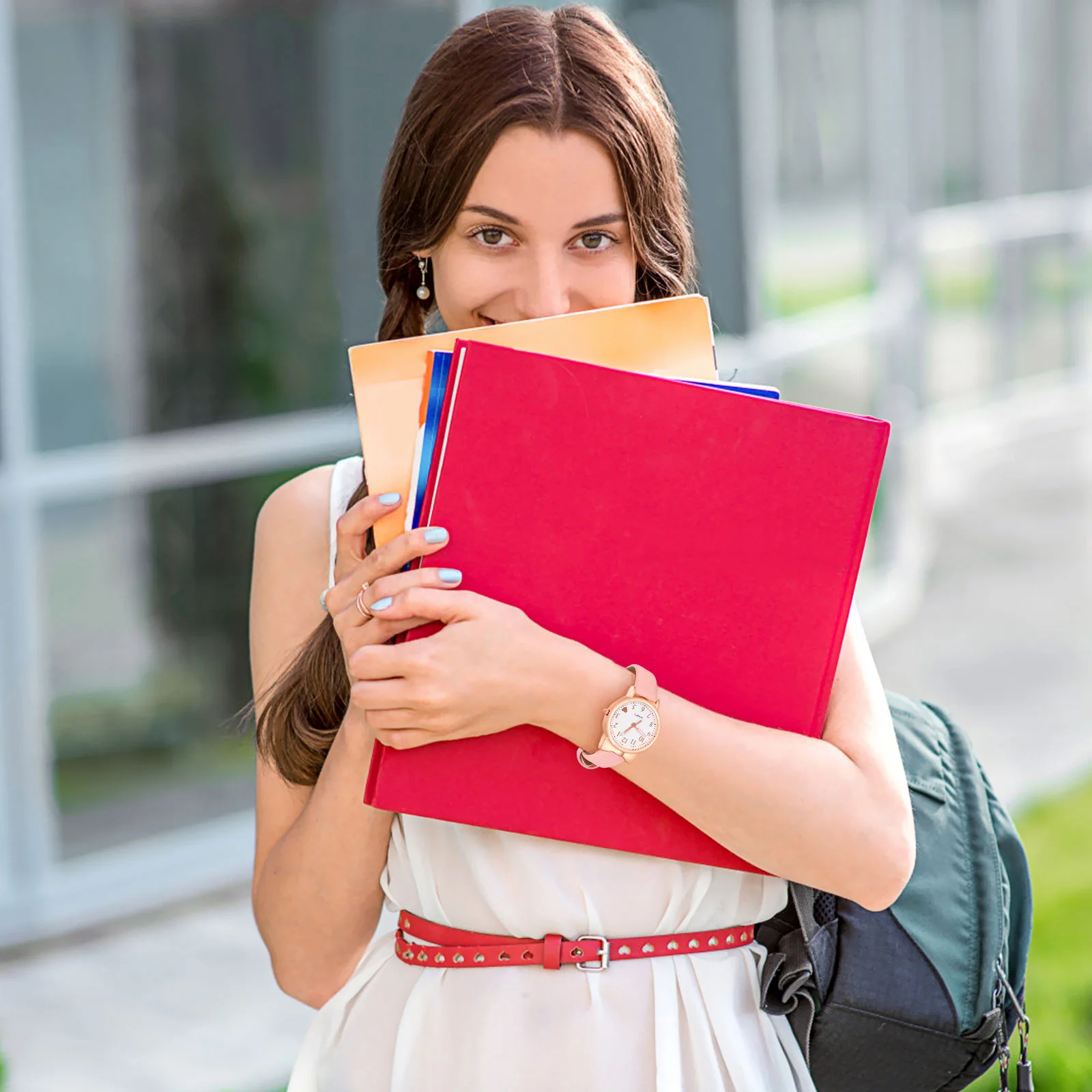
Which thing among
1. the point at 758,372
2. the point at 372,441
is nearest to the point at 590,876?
the point at 372,441

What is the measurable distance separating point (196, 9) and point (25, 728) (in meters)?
A: 2.05

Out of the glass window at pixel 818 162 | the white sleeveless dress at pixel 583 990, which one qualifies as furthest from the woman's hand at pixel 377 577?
the glass window at pixel 818 162

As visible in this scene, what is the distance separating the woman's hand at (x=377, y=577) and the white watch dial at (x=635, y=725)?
0.17 meters

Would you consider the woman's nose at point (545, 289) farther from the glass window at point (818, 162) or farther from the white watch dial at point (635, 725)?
the glass window at point (818, 162)

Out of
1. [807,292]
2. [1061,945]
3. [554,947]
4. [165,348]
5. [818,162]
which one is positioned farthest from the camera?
[818,162]

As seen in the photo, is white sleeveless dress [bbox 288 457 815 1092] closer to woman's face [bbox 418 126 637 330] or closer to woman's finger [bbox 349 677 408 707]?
woman's finger [bbox 349 677 408 707]

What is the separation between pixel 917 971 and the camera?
137cm

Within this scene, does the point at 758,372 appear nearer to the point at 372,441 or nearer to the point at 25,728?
the point at 25,728

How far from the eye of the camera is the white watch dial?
119 centimetres

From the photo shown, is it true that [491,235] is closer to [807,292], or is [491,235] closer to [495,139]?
[495,139]

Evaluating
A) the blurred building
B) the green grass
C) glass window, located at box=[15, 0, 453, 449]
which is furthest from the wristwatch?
glass window, located at box=[15, 0, 453, 449]

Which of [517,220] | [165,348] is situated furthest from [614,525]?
[165,348]

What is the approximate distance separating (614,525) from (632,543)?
21 mm

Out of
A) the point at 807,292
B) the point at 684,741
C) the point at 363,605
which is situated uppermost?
the point at 807,292
